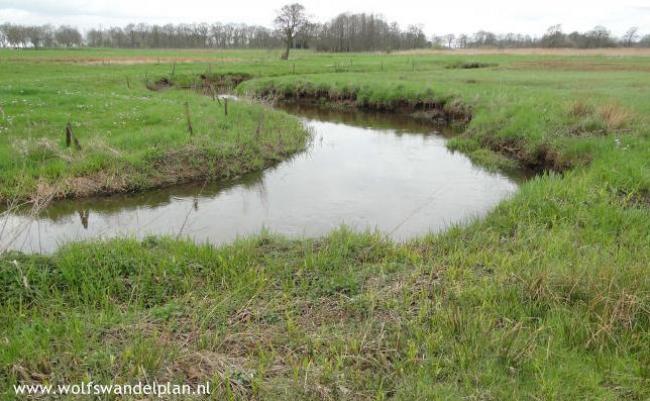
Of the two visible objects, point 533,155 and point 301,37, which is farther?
point 301,37

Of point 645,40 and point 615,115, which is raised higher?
point 645,40

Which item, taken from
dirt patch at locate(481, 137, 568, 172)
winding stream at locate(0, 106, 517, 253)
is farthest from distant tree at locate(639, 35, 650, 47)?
winding stream at locate(0, 106, 517, 253)

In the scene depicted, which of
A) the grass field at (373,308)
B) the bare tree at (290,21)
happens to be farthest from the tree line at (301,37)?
the grass field at (373,308)

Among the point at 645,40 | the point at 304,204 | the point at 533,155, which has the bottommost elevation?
the point at 304,204

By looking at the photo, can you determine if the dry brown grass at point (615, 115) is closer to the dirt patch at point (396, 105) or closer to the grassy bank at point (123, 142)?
the dirt patch at point (396, 105)

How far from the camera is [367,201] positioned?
11.3m

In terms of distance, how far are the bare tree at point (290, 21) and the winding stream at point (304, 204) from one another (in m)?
49.7

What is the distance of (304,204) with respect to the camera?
11156 mm

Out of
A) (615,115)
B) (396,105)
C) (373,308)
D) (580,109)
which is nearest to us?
(373,308)

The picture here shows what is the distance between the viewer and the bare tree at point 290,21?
A: 201 ft

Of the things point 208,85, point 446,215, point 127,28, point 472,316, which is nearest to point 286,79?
point 208,85

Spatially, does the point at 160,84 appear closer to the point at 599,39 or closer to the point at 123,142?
the point at 123,142

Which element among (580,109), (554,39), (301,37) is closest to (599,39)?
(554,39)

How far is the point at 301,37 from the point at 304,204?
2779 inches
